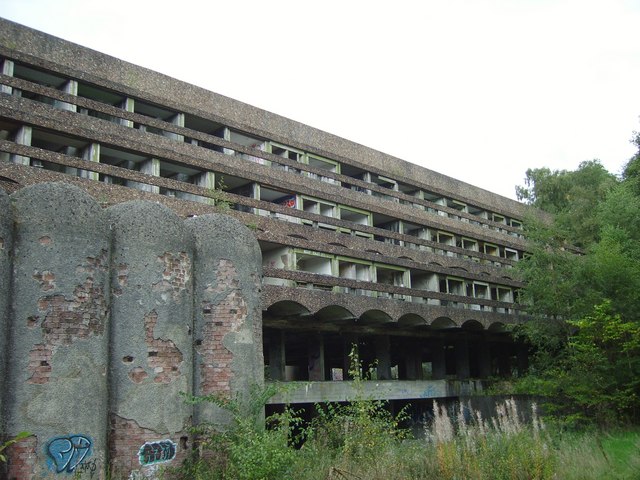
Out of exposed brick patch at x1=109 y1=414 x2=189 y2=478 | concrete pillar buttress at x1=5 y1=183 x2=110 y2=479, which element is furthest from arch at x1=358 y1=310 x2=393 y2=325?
concrete pillar buttress at x1=5 y1=183 x2=110 y2=479

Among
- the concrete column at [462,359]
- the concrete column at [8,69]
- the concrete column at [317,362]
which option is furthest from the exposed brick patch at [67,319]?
the concrete column at [462,359]

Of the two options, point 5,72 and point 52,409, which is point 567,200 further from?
point 52,409

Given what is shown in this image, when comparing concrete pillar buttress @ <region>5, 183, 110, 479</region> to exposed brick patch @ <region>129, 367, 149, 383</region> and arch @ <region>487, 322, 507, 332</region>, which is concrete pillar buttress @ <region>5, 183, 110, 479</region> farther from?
arch @ <region>487, 322, 507, 332</region>

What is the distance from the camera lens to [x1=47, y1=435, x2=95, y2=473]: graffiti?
9750 millimetres

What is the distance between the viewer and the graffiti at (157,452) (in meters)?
10.8

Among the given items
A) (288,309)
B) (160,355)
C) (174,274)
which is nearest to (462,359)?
(288,309)

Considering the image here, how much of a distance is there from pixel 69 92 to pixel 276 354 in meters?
12.2

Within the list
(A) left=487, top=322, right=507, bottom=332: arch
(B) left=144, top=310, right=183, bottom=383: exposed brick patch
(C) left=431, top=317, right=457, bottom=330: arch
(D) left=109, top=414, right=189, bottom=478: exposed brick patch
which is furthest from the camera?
(A) left=487, top=322, right=507, bottom=332: arch

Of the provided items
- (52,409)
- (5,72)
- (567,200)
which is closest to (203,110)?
(5,72)

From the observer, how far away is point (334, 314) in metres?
24.7

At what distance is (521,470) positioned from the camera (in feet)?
35.7

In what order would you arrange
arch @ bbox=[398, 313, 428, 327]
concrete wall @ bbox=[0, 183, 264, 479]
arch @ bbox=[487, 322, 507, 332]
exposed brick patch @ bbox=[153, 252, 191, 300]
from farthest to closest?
arch @ bbox=[487, 322, 507, 332] < arch @ bbox=[398, 313, 428, 327] < exposed brick patch @ bbox=[153, 252, 191, 300] < concrete wall @ bbox=[0, 183, 264, 479]

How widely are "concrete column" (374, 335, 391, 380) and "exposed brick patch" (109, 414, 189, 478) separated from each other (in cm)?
1952

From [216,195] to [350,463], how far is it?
46.8ft
